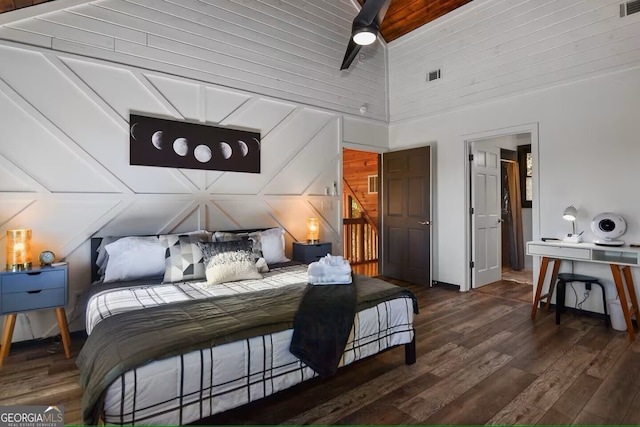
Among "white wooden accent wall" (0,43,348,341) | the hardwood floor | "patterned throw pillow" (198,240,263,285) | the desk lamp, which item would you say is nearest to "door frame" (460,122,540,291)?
the desk lamp

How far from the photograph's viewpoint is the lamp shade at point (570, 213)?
11.7 feet

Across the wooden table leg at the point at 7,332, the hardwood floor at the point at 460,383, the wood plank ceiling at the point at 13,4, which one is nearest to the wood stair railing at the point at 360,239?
the hardwood floor at the point at 460,383

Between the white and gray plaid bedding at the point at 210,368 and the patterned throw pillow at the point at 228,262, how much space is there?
8.3 inches

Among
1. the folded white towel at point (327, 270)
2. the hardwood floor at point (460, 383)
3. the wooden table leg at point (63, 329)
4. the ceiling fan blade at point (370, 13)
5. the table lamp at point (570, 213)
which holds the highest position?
→ the ceiling fan blade at point (370, 13)

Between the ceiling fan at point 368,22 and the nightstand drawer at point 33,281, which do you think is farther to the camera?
the ceiling fan at point 368,22

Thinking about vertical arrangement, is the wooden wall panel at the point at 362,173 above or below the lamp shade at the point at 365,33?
below

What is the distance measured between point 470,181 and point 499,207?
0.96 meters

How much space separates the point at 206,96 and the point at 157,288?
89.0 inches

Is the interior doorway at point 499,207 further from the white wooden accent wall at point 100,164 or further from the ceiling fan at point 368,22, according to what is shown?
the white wooden accent wall at point 100,164

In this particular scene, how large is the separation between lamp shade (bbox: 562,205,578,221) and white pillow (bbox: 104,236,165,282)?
4.15 metres

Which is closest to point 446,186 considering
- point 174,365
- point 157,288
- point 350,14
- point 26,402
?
point 350,14

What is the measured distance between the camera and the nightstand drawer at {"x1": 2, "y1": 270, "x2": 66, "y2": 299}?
250cm

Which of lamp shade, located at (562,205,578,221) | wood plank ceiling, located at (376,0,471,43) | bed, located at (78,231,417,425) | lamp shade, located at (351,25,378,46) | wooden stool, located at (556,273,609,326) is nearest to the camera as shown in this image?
bed, located at (78,231,417,425)

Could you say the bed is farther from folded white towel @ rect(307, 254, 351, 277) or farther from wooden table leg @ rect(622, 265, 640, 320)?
wooden table leg @ rect(622, 265, 640, 320)
